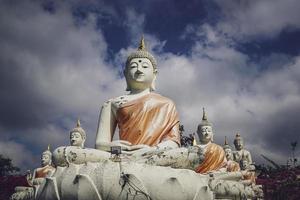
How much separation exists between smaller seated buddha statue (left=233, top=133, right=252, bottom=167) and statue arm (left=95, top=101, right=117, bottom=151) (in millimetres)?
5670

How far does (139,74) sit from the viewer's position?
276 inches

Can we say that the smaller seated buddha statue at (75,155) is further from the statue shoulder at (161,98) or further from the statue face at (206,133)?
the statue face at (206,133)

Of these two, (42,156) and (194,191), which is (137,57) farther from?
(42,156)

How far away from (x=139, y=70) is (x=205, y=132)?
2017mm

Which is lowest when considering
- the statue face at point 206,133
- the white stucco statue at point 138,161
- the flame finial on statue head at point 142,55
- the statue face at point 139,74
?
the white stucco statue at point 138,161

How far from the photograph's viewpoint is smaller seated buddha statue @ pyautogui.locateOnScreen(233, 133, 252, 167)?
1184cm

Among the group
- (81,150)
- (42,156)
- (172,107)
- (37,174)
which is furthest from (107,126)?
(42,156)

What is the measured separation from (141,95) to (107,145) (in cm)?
106

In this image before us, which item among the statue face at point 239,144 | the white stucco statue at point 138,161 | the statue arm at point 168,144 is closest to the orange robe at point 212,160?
the white stucco statue at point 138,161

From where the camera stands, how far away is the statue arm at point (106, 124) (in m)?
6.66

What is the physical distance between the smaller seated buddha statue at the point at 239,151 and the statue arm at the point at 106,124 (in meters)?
5.67

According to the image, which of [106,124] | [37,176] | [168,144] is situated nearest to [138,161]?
[168,144]

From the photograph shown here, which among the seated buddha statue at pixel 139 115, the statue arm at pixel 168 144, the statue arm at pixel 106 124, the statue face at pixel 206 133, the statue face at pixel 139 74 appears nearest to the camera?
the statue arm at pixel 168 144

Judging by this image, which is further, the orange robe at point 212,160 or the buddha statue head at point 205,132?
the buddha statue head at point 205,132
